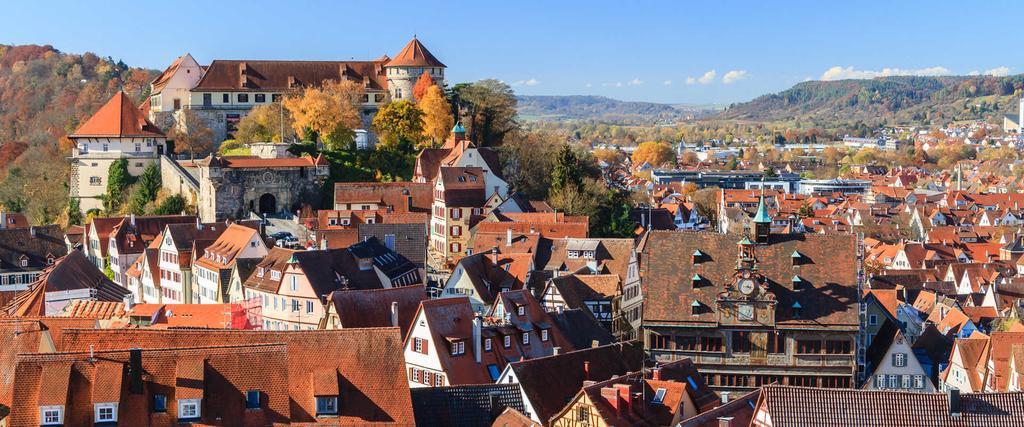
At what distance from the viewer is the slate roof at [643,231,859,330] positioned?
1628 inches

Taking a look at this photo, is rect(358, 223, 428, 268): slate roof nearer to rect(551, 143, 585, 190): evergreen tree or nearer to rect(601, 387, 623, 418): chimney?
rect(551, 143, 585, 190): evergreen tree

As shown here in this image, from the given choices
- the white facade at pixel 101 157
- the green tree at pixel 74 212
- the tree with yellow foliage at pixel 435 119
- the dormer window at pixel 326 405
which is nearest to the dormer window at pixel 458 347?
the dormer window at pixel 326 405

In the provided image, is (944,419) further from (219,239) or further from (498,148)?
(498,148)

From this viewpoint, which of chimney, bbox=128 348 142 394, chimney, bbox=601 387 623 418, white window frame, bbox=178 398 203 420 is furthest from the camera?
chimney, bbox=601 387 623 418

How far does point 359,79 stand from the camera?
90.7m

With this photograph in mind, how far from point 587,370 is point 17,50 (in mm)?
131356

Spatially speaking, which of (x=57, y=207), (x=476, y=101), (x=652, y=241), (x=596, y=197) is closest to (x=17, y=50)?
(x=57, y=207)

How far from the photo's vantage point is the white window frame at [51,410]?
26203 millimetres

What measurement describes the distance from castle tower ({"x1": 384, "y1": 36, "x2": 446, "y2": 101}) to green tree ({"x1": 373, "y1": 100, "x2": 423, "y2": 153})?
6812 mm

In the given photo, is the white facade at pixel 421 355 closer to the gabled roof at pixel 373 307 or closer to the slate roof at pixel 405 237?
the gabled roof at pixel 373 307

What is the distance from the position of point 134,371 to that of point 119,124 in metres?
55.6

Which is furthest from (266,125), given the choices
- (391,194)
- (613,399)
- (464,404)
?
(613,399)

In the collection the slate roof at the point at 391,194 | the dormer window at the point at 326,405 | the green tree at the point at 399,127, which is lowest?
the dormer window at the point at 326,405

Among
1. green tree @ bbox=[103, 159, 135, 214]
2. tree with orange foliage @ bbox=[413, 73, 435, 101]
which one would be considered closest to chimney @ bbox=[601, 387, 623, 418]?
green tree @ bbox=[103, 159, 135, 214]
